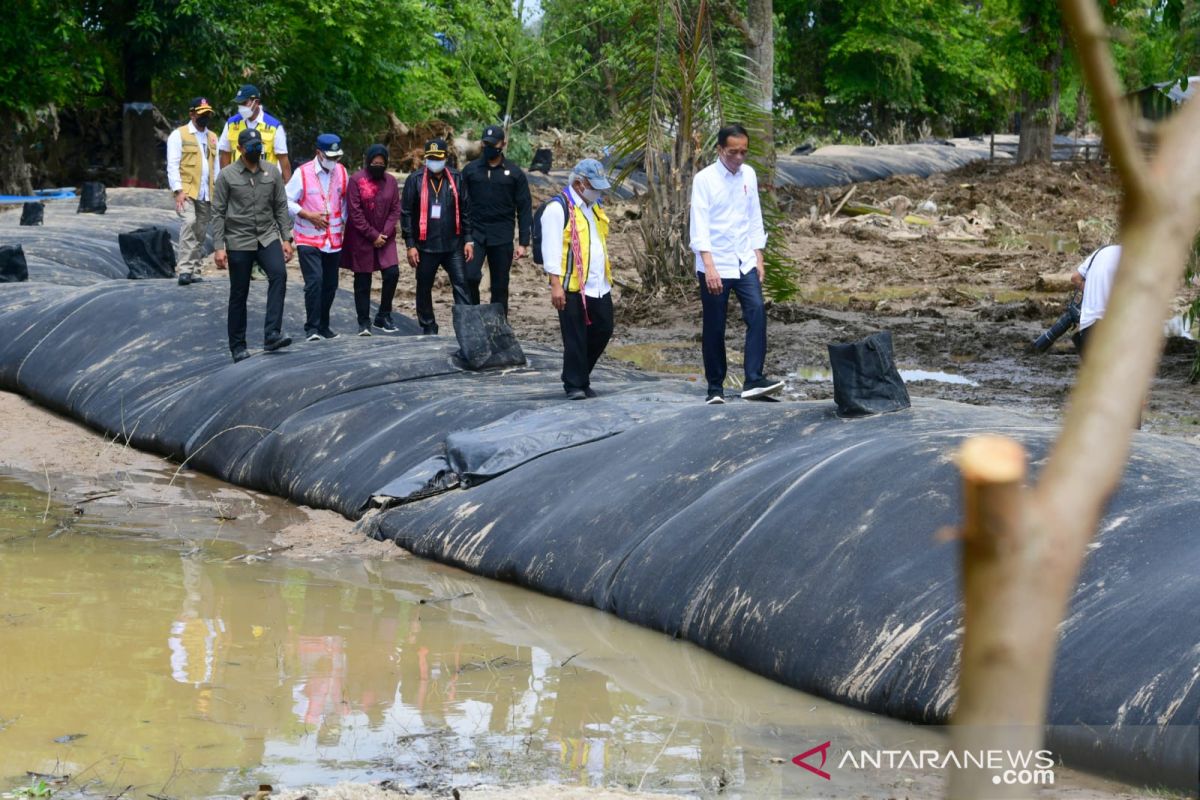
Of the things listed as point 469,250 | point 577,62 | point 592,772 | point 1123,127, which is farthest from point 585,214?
point 577,62

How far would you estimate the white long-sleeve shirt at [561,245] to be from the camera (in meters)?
7.71

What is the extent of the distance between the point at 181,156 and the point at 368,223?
1.73 meters

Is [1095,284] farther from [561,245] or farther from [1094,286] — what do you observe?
[561,245]

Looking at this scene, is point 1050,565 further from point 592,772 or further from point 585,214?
point 585,214

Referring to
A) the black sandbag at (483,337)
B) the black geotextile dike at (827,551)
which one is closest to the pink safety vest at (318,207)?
the black sandbag at (483,337)

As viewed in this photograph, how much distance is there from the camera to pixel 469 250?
993 cm

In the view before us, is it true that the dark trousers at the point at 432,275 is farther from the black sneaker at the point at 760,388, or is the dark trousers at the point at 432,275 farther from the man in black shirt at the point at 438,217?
the black sneaker at the point at 760,388

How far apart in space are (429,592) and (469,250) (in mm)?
4142

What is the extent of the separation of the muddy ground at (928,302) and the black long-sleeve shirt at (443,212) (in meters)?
2.55

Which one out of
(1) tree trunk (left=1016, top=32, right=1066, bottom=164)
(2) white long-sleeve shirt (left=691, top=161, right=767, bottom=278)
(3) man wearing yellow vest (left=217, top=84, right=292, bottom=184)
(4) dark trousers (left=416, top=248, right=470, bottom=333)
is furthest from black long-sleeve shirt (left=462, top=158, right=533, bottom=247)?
(1) tree trunk (left=1016, top=32, right=1066, bottom=164)

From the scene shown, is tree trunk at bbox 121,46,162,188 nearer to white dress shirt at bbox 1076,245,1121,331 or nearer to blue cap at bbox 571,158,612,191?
blue cap at bbox 571,158,612,191

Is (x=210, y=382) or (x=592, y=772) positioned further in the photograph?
(x=210, y=382)

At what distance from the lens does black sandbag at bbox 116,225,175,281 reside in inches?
484

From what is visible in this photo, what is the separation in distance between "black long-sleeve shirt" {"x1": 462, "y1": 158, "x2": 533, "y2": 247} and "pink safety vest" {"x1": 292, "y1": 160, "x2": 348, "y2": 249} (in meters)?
0.86
